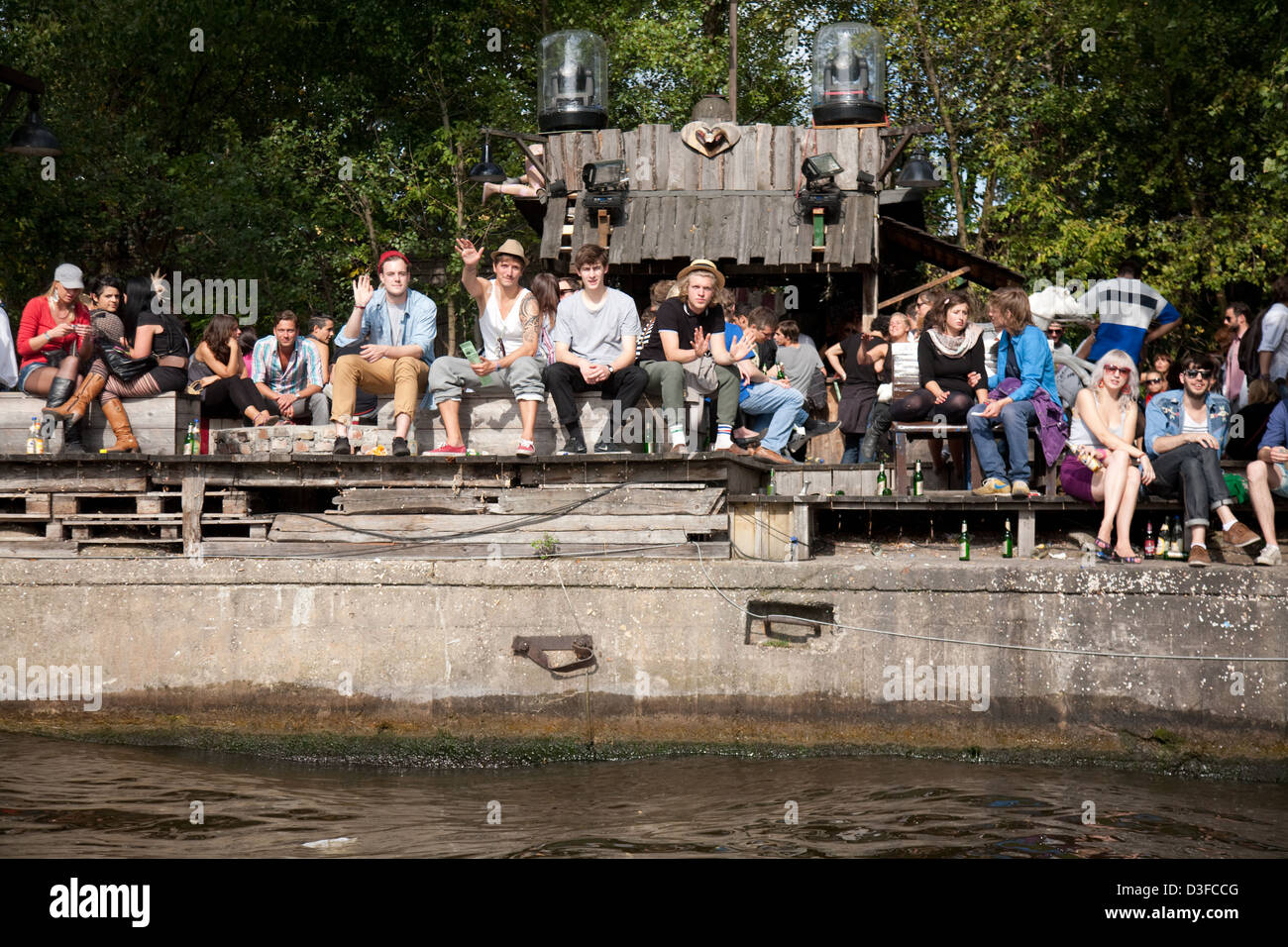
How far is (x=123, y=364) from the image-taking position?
10.6 meters

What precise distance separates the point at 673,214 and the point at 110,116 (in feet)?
39.0

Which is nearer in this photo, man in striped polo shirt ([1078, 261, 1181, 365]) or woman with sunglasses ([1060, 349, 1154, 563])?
woman with sunglasses ([1060, 349, 1154, 563])

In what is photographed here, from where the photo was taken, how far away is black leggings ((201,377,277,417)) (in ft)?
37.5

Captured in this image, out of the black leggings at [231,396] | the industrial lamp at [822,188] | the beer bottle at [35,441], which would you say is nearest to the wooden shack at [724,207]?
the industrial lamp at [822,188]

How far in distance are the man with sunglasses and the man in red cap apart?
18.2 feet

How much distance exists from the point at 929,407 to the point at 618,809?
4664 mm

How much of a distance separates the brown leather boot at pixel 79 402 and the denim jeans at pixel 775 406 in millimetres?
5258

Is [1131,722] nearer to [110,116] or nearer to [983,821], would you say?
[983,821]

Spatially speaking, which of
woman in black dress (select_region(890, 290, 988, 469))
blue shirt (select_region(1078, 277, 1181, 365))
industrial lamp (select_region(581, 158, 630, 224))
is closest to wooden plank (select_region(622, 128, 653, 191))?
industrial lamp (select_region(581, 158, 630, 224))

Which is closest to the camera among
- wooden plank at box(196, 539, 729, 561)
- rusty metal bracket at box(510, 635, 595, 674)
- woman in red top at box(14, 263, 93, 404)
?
rusty metal bracket at box(510, 635, 595, 674)

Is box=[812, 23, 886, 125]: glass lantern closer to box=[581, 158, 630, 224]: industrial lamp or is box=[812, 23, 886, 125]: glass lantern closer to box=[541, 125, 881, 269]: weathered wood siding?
Answer: box=[541, 125, 881, 269]: weathered wood siding

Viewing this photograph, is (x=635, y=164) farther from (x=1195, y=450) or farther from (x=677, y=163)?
(x=1195, y=450)

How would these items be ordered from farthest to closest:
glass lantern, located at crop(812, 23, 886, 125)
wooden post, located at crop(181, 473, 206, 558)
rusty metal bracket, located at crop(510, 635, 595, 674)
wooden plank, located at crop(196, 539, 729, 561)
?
glass lantern, located at crop(812, 23, 886, 125), wooden post, located at crop(181, 473, 206, 558), wooden plank, located at crop(196, 539, 729, 561), rusty metal bracket, located at crop(510, 635, 595, 674)

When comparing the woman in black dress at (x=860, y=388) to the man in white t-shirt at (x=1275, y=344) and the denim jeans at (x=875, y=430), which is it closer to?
the denim jeans at (x=875, y=430)
